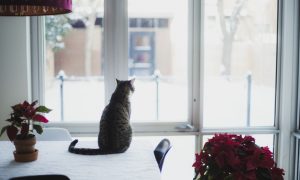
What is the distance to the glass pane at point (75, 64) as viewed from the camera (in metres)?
3.07

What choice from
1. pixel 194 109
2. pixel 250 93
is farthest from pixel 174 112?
pixel 250 93

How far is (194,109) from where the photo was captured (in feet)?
10.3

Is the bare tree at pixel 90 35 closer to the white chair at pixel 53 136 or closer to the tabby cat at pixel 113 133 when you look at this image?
the white chair at pixel 53 136

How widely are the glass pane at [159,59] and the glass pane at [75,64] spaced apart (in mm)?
325

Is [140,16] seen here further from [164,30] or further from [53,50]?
[53,50]

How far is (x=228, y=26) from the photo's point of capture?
3.14m

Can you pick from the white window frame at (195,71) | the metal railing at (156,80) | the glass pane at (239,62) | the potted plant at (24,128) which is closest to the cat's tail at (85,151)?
the potted plant at (24,128)

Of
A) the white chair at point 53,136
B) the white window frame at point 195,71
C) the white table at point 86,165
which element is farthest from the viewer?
the white window frame at point 195,71

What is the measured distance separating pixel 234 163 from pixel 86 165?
1.03m

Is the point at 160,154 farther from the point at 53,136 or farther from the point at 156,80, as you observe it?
the point at 156,80

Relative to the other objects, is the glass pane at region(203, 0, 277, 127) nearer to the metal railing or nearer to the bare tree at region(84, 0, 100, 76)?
the metal railing

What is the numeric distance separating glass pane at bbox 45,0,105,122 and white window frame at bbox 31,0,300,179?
78 millimetres

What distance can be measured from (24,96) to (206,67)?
1672 mm

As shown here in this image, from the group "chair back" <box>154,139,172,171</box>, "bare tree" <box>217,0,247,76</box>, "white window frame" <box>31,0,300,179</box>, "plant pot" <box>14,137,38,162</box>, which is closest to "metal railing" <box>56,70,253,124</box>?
"white window frame" <box>31,0,300,179</box>
